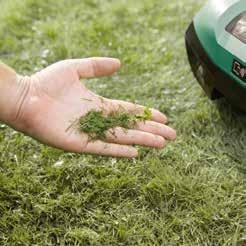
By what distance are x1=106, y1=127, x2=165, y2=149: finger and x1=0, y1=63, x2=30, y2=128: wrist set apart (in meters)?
0.35

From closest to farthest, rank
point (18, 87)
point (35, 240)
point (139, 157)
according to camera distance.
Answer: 1. point (35, 240)
2. point (18, 87)
3. point (139, 157)

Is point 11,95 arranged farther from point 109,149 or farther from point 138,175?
point 138,175

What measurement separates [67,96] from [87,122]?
5.9 inches

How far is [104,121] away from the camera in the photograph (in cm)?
197

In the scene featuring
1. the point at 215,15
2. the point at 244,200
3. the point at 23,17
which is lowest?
the point at 23,17

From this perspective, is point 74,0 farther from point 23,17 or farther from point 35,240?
point 35,240

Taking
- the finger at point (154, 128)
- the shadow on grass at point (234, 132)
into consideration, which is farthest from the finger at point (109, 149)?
the shadow on grass at point (234, 132)

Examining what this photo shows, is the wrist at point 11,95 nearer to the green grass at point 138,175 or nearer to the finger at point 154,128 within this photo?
the green grass at point 138,175

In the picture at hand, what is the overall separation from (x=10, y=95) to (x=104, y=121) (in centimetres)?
36

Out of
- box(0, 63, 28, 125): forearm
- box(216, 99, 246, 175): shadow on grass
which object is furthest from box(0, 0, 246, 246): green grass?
box(0, 63, 28, 125): forearm

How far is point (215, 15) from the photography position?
2098mm

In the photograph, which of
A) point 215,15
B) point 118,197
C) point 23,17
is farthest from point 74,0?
point 118,197


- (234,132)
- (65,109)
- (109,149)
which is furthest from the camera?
(234,132)

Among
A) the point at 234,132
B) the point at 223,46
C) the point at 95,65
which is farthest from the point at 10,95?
the point at 234,132
